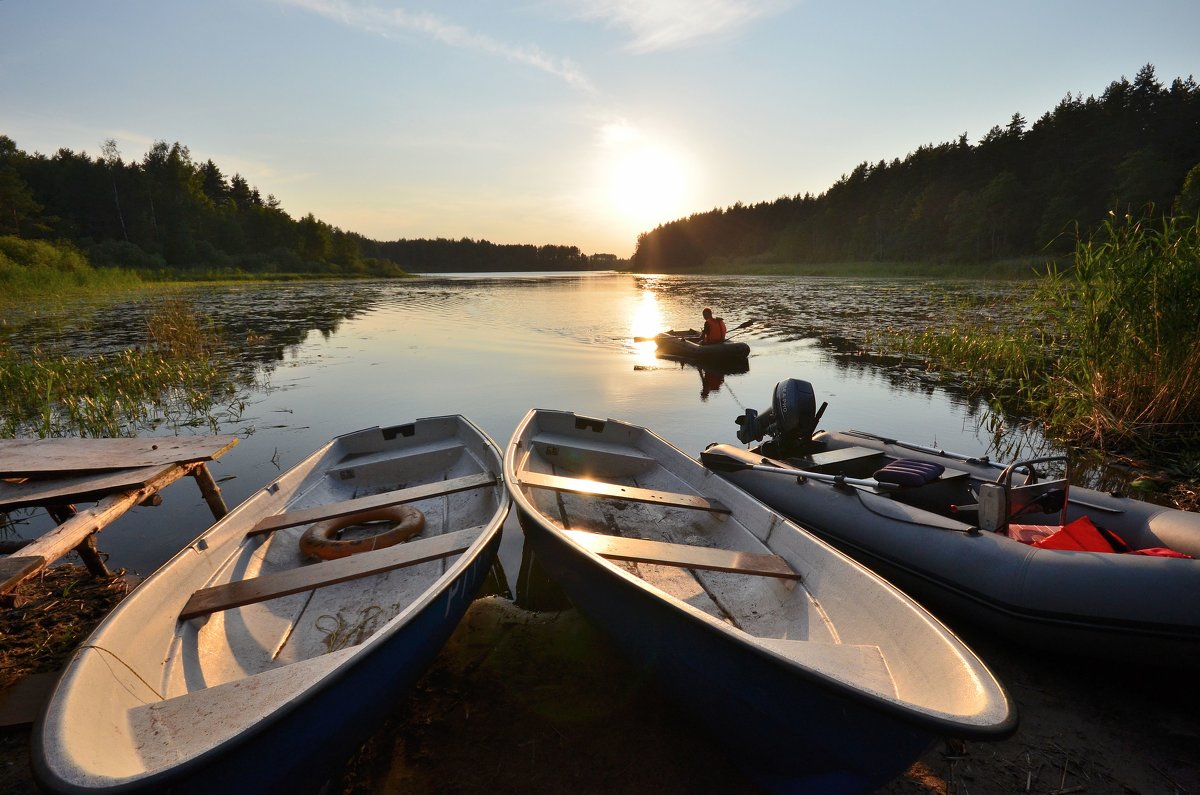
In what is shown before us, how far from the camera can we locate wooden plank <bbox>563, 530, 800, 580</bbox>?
3395mm

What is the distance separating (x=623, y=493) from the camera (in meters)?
4.54

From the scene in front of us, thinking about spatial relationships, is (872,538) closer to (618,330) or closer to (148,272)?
(618,330)

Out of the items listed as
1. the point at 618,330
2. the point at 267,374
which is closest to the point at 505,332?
the point at 618,330

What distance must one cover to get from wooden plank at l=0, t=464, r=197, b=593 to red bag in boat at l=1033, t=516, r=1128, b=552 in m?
6.30

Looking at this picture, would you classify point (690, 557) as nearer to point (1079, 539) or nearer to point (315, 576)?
point (315, 576)

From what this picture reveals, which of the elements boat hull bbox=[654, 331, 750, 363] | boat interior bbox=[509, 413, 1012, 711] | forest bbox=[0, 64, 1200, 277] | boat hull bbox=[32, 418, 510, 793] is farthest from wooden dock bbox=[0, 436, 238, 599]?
forest bbox=[0, 64, 1200, 277]

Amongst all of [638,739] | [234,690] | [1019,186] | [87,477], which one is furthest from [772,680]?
[1019,186]

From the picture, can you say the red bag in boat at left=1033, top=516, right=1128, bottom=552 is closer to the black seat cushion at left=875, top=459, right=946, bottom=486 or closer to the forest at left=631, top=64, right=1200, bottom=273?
the black seat cushion at left=875, top=459, right=946, bottom=486

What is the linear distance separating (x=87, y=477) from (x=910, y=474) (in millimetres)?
6763

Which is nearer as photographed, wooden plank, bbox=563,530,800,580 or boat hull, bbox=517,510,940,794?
boat hull, bbox=517,510,940,794

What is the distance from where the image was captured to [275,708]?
74.4 inches

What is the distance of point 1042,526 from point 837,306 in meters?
24.4

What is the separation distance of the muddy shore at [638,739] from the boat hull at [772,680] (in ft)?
1.06

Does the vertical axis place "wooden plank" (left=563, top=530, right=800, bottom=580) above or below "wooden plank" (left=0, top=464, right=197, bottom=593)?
below
